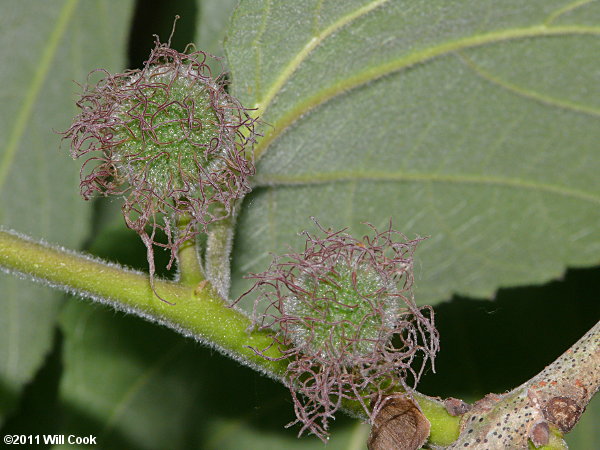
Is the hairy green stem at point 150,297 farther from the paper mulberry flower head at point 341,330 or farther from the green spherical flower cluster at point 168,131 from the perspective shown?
the green spherical flower cluster at point 168,131

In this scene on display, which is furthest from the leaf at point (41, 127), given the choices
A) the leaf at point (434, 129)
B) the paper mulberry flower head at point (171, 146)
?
the paper mulberry flower head at point (171, 146)

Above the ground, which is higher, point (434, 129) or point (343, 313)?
point (434, 129)

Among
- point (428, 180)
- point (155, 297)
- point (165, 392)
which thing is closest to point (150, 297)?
point (155, 297)

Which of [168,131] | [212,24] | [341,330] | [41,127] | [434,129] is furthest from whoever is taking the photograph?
[41,127]

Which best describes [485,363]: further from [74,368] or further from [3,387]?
[3,387]

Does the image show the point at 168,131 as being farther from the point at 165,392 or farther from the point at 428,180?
the point at 165,392
